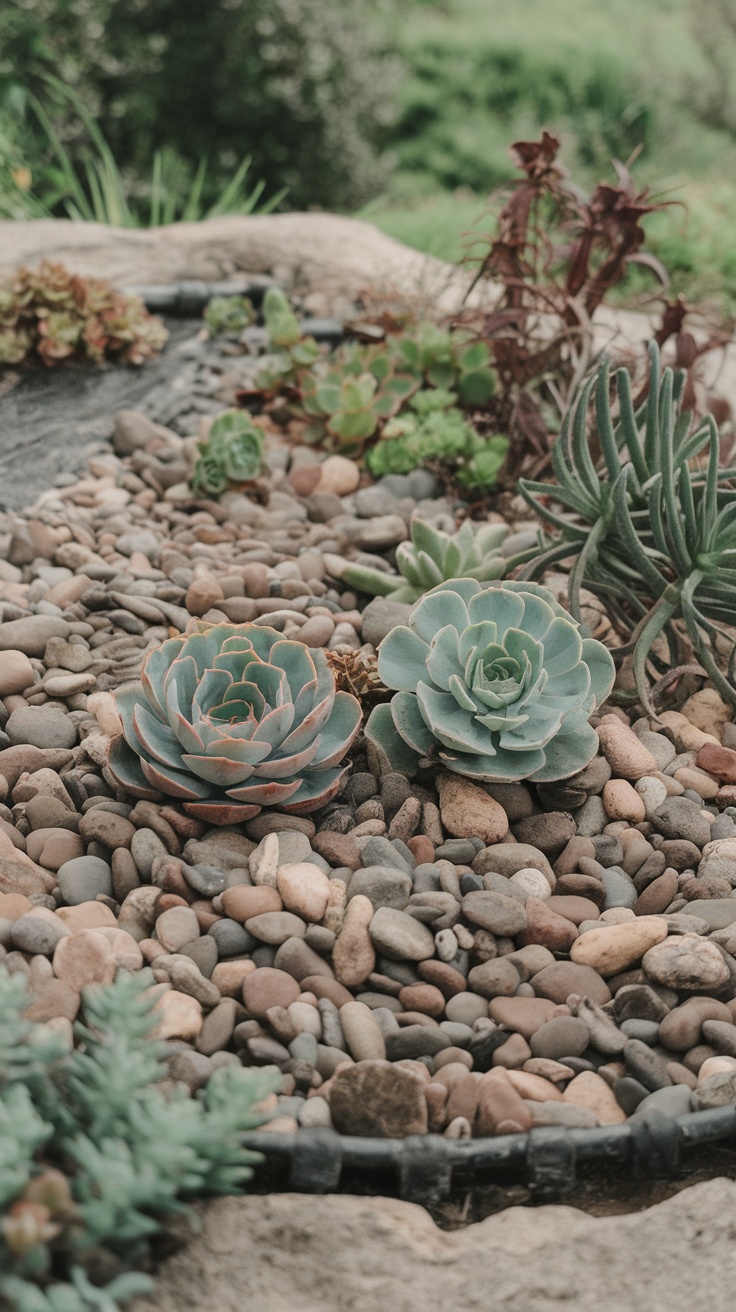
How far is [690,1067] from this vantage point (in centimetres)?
176

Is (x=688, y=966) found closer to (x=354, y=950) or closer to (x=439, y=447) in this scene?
(x=354, y=950)

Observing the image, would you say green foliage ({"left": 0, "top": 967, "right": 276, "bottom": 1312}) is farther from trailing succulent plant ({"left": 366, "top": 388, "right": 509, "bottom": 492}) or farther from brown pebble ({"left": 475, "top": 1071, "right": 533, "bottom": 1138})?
trailing succulent plant ({"left": 366, "top": 388, "right": 509, "bottom": 492})

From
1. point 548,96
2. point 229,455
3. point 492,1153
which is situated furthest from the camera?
point 548,96

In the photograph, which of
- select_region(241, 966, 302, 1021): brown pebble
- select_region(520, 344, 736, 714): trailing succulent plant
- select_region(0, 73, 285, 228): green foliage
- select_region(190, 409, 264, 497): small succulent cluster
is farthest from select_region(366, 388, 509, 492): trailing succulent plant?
select_region(0, 73, 285, 228): green foliage

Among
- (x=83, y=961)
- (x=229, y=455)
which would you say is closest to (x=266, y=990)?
(x=83, y=961)

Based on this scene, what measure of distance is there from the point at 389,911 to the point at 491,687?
1.54 feet

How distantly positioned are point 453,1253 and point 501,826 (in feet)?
2.76

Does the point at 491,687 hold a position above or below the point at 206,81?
below

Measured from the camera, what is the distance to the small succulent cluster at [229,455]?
325 cm

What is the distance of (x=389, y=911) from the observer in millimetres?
1901

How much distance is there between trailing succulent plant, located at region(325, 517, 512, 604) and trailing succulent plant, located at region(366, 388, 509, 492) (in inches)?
21.9

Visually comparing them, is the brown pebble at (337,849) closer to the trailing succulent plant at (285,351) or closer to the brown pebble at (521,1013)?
the brown pebble at (521,1013)

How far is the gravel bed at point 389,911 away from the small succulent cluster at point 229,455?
65 cm

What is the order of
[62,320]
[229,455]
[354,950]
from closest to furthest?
1. [354,950]
2. [229,455]
3. [62,320]
